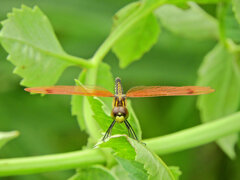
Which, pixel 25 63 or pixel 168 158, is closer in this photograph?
pixel 25 63

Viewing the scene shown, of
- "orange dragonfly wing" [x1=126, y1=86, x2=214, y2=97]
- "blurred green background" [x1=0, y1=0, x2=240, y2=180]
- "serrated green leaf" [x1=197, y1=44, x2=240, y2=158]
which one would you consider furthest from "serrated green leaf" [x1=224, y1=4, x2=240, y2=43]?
"blurred green background" [x1=0, y1=0, x2=240, y2=180]

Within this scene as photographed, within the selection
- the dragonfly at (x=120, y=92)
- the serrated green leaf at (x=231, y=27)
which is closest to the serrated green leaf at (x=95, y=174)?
the dragonfly at (x=120, y=92)

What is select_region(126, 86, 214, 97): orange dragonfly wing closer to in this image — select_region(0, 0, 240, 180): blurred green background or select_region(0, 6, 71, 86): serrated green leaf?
select_region(0, 6, 71, 86): serrated green leaf

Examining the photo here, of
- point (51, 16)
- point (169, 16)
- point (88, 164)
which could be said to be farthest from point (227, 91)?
point (51, 16)

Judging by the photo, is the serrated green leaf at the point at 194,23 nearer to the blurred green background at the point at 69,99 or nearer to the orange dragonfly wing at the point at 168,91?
the orange dragonfly wing at the point at 168,91

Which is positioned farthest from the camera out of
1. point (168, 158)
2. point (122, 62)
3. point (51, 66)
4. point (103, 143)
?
point (168, 158)

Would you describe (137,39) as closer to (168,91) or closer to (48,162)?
(168,91)

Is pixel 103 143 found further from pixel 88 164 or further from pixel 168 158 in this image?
pixel 168 158

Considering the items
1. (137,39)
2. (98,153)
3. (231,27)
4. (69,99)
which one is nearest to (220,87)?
(231,27)
